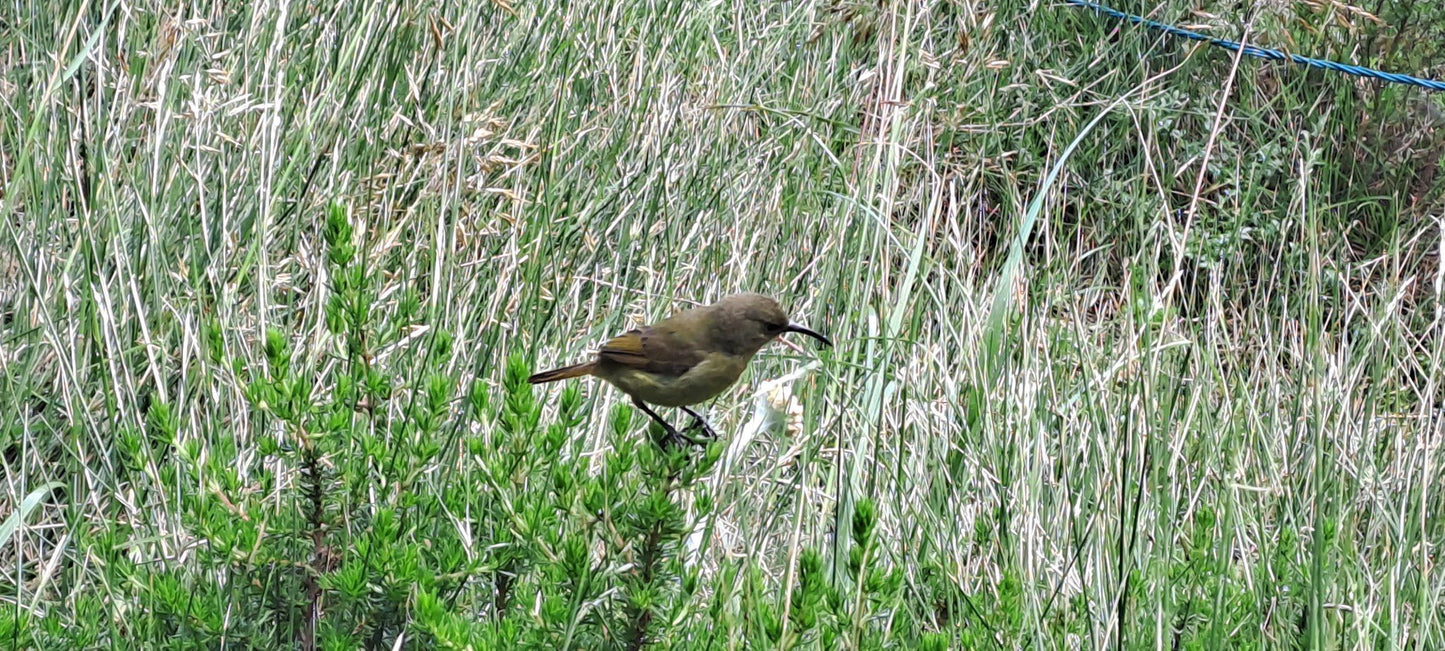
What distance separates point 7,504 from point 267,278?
62 cm

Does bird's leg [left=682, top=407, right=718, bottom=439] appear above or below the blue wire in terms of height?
below

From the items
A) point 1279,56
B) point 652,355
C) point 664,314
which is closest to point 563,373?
point 652,355

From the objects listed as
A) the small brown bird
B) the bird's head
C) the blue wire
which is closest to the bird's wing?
the small brown bird

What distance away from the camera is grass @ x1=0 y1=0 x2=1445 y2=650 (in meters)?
2.00

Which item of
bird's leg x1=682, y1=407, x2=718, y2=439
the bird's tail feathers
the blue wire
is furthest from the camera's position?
the blue wire

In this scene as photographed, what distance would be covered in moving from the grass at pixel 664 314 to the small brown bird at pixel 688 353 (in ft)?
0.35

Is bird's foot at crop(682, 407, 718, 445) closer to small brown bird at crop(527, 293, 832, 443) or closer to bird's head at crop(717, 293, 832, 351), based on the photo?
small brown bird at crop(527, 293, 832, 443)

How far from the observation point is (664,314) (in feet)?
11.1

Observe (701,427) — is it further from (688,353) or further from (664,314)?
(664,314)

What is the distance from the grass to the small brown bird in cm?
11

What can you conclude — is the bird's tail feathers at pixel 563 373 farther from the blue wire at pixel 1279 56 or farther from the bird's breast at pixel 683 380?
the blue wire at pixel 1279 56

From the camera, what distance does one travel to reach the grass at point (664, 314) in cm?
200

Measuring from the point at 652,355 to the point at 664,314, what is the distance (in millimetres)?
648

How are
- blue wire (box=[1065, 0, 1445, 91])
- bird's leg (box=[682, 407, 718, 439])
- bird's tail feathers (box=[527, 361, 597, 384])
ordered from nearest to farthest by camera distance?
bird's tail feathers (box=[527, 361, 597, 384]) → bird's leg (box=[682, 407, 718, 439]) → blue wire (box=[1065, 0, 1445, 91])
